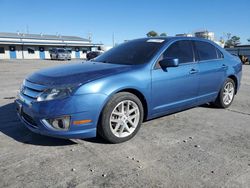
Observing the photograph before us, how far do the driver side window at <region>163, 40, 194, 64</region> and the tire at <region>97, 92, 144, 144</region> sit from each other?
107cm

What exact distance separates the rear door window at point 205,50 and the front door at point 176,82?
8.8 inches

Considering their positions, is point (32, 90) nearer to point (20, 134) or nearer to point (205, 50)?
point (20, 134)

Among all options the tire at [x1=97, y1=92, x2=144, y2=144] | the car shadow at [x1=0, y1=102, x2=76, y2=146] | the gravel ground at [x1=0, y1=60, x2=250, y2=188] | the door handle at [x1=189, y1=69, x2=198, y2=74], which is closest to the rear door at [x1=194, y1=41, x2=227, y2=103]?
the door handle at [x1=189, y1=69, x2=198, y2=74]

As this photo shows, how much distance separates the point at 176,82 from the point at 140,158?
1.63 metres

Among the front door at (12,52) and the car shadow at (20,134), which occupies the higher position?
the front door at (12,52)

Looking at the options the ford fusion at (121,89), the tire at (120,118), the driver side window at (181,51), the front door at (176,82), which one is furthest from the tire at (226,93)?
the tire at (120,118)

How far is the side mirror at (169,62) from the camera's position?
3969mm

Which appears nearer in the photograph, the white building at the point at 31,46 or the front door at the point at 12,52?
the white building at the point at 31,46

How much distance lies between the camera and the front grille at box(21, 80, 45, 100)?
11.1 ft

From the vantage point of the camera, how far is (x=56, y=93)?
A: 3.24m

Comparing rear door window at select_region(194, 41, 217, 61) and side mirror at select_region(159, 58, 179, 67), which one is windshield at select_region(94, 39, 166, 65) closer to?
side mirror at select_region(159, 58, 179, 67)

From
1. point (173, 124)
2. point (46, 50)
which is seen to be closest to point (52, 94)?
point (173, 124)

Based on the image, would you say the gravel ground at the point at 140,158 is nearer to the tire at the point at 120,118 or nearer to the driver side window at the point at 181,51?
the tire at the point at 120,118

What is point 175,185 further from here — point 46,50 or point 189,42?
point 46,50
